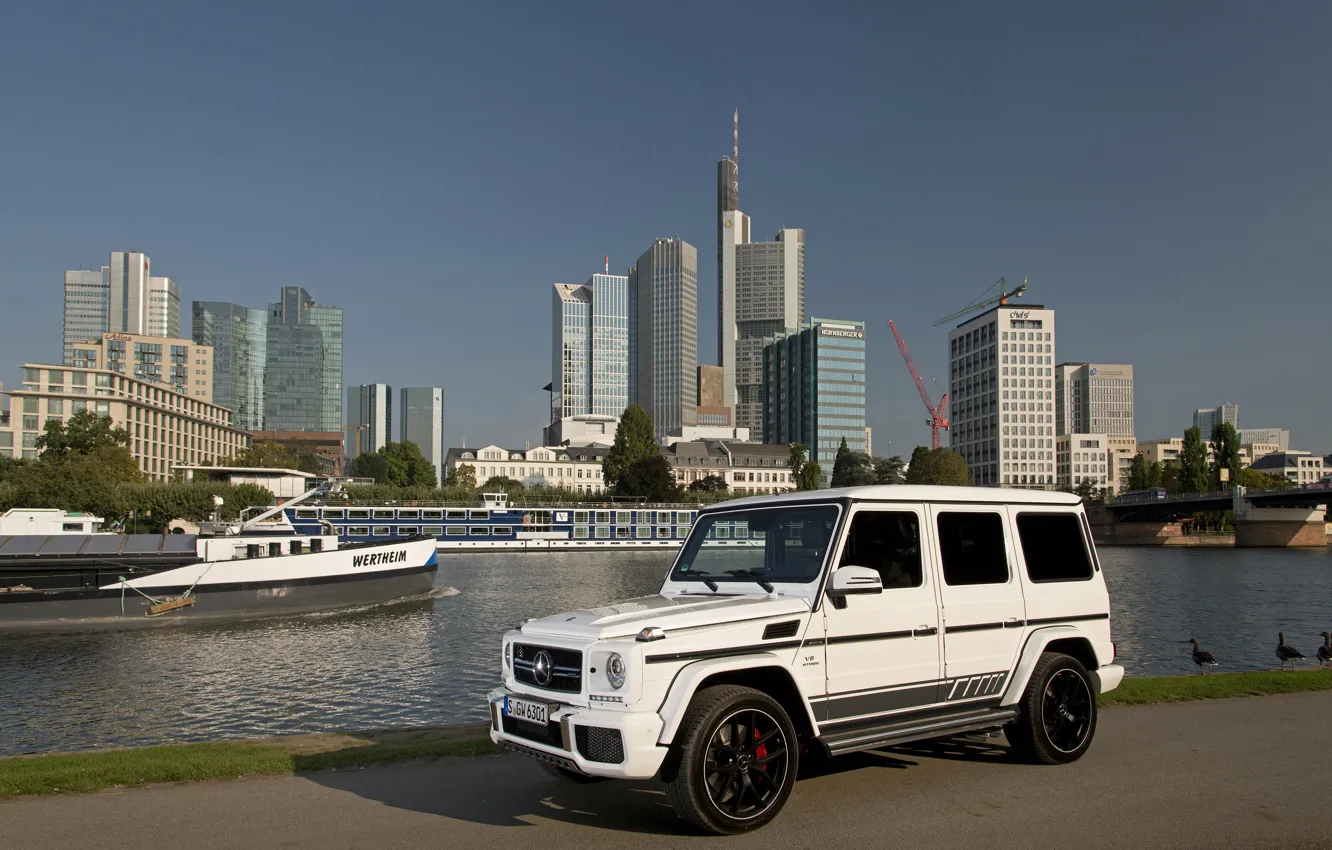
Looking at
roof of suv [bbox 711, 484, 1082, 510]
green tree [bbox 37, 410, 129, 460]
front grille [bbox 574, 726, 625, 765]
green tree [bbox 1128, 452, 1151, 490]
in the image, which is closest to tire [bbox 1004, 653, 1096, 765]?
roof of suv [bbox 711, 484, 1082, 510]

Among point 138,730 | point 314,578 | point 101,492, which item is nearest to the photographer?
point 138,730

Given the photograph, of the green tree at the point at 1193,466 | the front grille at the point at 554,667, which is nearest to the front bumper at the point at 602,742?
the front grille at the point at 554,667

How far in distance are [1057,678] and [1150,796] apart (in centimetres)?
149

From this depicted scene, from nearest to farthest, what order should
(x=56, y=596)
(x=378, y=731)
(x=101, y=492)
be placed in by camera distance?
1. (x=378, y=731)
2. (x=56, y=596)
3. (x=101, y=492)

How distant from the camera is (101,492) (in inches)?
3482

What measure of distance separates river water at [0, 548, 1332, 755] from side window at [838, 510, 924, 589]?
12.8 meters

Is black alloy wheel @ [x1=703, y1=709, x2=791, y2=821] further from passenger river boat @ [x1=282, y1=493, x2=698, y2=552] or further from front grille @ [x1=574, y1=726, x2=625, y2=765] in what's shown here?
passenger river boat @ [x1=282, y1=493, x2=698, y2=552]

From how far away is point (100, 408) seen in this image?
151375 mm

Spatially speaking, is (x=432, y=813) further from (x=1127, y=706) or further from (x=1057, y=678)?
(x=1127, y=706)

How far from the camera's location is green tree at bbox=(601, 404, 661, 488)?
146 meters

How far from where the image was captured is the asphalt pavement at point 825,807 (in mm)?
7082

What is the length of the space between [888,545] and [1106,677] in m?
3.12

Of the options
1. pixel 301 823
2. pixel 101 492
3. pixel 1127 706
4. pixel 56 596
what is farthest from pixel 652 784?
pixel 101 492

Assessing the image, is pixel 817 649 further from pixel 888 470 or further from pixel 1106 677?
pixel 888 470
